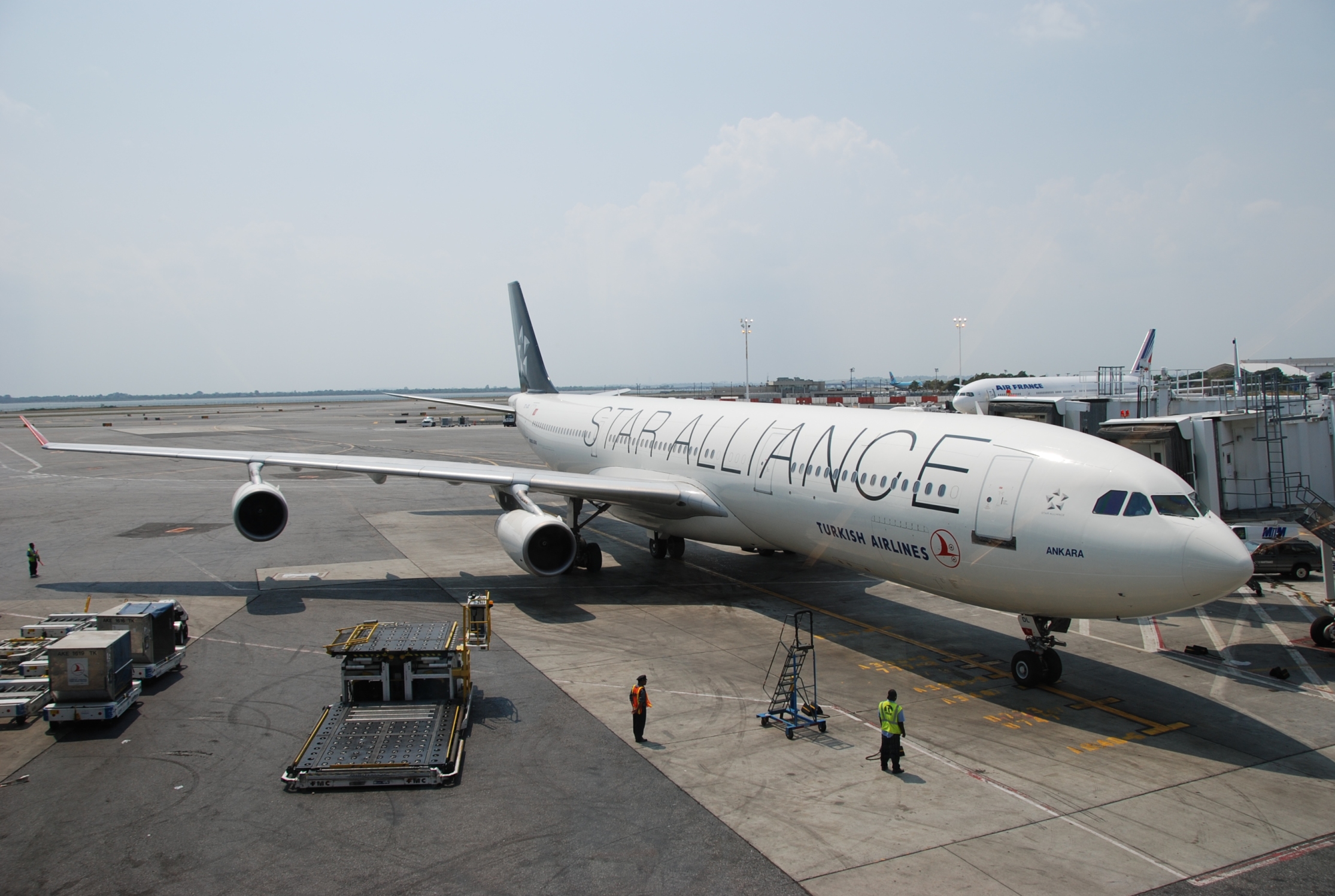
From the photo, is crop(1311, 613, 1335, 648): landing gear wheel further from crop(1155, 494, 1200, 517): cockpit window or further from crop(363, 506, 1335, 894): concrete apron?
crop(1155, 494, 1200, 517): cockpit window

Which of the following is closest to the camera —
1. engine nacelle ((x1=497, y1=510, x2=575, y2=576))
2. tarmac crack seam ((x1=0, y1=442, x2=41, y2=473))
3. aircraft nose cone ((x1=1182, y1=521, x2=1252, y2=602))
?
aircraft nose cone ((x1=1182, y1=521, x2=1252, y2=602))

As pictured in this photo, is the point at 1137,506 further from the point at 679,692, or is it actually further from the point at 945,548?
the point at 679,692

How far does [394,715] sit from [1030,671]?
10.5 m

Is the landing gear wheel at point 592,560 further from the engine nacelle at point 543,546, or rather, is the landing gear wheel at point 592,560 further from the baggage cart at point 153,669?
the baggage cart at point 153,669

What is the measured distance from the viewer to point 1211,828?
31.4 ft

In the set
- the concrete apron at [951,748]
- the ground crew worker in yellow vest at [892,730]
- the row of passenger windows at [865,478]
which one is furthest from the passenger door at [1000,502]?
the ground crew worker in yellow vest at [892,730]

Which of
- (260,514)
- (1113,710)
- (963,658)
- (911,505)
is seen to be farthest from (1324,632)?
(260,514)

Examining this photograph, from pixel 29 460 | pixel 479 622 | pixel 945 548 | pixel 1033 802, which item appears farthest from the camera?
pixel 29 460

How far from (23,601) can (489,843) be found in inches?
703

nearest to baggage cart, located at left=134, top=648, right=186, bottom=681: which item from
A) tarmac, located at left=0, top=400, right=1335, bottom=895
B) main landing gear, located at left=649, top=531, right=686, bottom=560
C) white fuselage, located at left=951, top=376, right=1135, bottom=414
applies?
tarmac, located at left=0, top=400, right=1335, bottom=895

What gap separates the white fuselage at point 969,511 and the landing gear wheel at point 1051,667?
4.31ft

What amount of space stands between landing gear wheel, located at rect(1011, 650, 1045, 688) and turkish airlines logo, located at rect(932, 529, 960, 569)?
7.42 ft

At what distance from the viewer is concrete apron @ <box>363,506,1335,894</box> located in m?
9.10

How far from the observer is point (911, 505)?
47.2 ft
